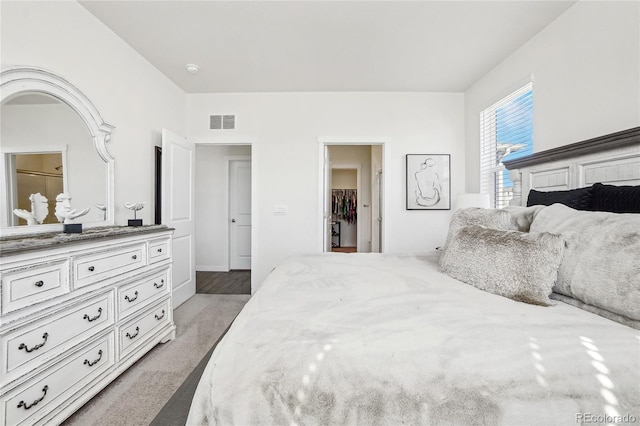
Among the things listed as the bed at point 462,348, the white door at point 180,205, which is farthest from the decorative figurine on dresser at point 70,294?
the bed at point 462,348

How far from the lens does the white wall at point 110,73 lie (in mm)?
1737

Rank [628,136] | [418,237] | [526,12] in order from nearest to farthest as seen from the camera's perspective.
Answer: [628,136] → [526,12] → [418,237]

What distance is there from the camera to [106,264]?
67.7 inches

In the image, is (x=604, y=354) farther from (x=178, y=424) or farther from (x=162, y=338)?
(x=162, y=338)

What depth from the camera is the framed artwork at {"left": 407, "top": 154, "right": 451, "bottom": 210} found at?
3645mm

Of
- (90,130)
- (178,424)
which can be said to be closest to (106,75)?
(90,130)

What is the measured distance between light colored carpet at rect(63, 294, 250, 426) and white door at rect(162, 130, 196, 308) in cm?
50

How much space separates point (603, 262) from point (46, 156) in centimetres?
291

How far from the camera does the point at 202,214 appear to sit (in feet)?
16.6

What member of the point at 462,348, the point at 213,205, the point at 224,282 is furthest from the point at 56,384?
the point at 213,205

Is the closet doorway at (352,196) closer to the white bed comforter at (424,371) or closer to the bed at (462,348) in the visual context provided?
the bed at (462,348)

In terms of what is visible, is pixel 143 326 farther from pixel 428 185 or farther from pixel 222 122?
pixel 428 185

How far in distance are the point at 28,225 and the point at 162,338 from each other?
4.03 ft

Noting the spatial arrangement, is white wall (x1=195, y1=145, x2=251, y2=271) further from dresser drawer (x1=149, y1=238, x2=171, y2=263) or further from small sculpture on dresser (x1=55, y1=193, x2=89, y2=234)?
small sculpture on dresser (x1=55, y1=193, x2=89, y2=234)
